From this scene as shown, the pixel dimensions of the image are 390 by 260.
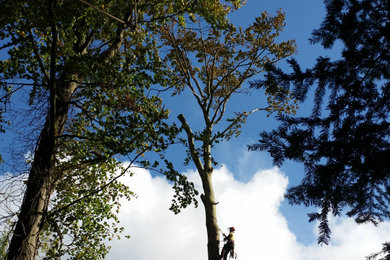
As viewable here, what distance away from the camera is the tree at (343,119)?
171 inches

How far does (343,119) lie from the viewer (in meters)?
4.65

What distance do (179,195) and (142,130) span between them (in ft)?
7.21

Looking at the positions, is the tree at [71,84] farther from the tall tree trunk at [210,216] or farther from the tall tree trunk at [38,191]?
the tall tree trunk at [210,216]

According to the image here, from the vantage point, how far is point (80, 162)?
28.0ft

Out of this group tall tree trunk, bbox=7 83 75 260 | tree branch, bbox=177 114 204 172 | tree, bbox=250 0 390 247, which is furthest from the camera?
tree branch, bbox=177 114 204 172

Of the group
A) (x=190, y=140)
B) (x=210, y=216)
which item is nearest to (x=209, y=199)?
(x=210, y=216)

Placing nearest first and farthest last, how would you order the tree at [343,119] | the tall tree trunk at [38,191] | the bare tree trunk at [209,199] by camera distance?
1. the tree at [343,119]
2. the tall tree trunk at [38,191]
3. the bare tree trunk at [209,199]

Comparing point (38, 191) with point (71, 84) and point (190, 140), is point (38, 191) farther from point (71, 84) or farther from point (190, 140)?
point (190, 140)

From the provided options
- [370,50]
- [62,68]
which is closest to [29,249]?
[62,68]

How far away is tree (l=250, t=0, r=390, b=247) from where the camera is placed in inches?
171

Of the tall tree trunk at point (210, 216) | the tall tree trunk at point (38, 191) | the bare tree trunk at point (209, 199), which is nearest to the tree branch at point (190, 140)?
the bare tree trunk at point (209, 199)

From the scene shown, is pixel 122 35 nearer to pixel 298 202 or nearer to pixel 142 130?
pixel 142 130

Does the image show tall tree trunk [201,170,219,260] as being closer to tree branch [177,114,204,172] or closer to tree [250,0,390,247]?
tree branch [177,114,204,172]

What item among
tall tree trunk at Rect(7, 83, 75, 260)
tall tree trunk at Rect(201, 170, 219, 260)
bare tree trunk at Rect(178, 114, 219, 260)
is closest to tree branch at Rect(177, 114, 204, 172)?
bare tree trunk at Rect(178, 114, 219, 260)
